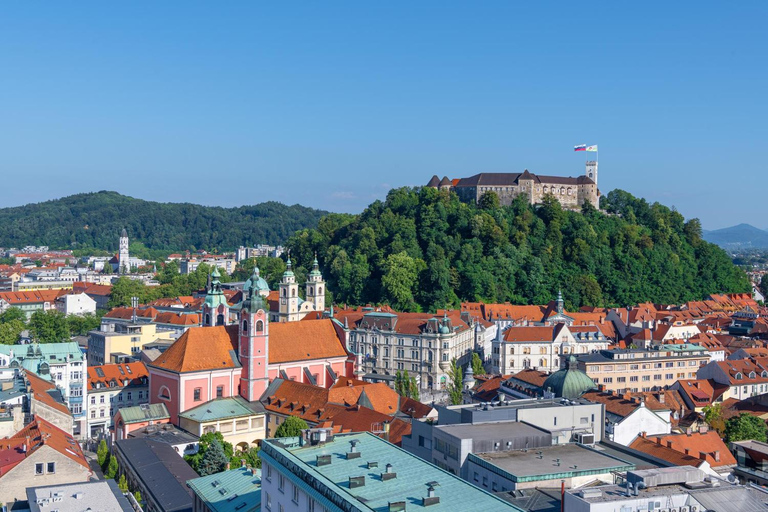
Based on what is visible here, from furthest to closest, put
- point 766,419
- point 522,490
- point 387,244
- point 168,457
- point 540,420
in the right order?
point 387,244 → point 766,419 → point 168,457 → point 540,420 → point 522,490

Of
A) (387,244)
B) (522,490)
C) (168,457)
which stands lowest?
(168,457)

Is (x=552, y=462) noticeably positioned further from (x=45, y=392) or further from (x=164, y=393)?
(x=164, y=393)

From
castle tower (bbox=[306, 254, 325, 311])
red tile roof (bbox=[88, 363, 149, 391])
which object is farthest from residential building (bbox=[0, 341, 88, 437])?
castle tower (bbox=[306, 254, 325, 311])

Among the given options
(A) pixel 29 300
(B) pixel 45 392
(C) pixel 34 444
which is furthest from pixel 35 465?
(A) pixel 29 300

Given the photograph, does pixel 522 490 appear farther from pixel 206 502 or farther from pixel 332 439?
pixel 206 502

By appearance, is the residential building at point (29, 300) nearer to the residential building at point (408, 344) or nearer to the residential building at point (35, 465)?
the residential building at point (408, 344)

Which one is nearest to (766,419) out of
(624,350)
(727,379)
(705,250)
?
(727,379)

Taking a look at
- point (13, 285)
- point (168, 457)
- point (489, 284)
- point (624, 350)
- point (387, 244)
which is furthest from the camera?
point (13, 285)

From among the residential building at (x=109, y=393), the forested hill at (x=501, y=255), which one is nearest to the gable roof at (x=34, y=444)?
the residential building at (x=109, y=393)

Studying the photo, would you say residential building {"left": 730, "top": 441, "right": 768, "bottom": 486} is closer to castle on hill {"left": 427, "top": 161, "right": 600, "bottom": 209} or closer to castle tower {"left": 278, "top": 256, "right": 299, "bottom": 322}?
castle tower {"left": 278, "top": 256, "right": 299, "bottom": 322}
